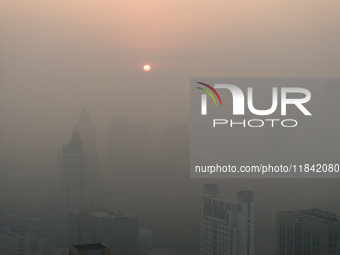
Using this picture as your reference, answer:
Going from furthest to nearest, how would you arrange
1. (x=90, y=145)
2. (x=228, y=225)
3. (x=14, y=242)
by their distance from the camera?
(x=90, y=145) < (x=228, y=225) < (x=14, y=242)

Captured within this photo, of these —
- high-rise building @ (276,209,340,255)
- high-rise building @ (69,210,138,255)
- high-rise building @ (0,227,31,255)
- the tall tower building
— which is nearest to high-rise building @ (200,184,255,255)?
high-rise building @ (276,209,340,255)

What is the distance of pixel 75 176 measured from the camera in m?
2.99

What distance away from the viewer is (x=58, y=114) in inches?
116

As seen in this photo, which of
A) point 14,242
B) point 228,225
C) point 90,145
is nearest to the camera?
point 14,242

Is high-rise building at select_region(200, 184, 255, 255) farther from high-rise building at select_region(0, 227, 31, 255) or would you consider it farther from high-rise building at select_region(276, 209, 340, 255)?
high-rise building at select_region(0, 227, 31, 255)

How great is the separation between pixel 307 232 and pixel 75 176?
55.2 inches

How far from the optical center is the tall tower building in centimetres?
296

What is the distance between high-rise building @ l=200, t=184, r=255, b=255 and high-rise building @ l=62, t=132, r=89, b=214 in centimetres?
73

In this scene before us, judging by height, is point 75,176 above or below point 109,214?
above

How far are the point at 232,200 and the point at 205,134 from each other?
1.41ft

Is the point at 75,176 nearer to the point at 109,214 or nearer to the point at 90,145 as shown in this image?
the point at 90,145

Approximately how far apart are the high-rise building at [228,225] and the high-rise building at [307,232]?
0.59 ft

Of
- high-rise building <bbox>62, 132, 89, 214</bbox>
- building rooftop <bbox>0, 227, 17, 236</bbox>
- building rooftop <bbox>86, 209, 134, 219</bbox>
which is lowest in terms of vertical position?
building rooftop <bbox>0, 227, 17, 236</bbox>

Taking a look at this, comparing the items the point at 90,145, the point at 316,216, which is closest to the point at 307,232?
the point at 316,216
